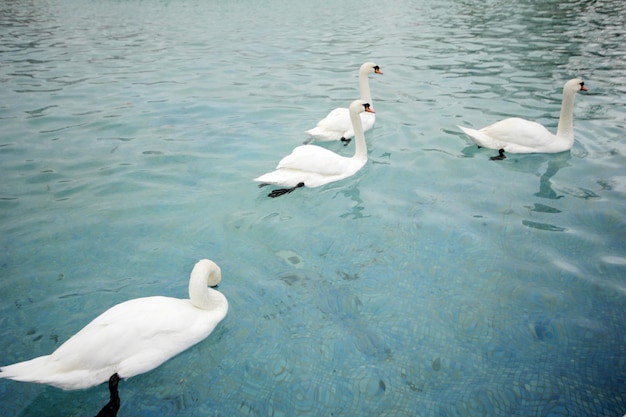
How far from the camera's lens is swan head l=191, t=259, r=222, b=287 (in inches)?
151

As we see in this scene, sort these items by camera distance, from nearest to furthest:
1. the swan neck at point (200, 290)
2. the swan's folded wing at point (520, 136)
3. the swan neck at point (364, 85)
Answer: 1. the swan neck at point (200, 290)
2. the swan's folded wing at point (520, 136)
3. the swan neck at point (364, 85)

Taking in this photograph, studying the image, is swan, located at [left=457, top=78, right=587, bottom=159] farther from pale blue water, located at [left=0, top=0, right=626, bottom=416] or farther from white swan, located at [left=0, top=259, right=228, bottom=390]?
white swan, located at [left=0, top=259, right=228, bottom=390]

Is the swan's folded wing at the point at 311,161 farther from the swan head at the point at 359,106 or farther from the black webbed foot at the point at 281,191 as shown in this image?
the swan head at the point at 359,106

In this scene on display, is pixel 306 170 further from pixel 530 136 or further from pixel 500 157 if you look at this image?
pixel 530 136

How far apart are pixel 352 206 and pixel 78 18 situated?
2946 centimetres

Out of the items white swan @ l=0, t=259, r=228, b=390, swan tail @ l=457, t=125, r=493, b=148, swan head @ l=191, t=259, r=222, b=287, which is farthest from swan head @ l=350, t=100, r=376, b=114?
white swan @ l=0, t=259, r=228, b=390

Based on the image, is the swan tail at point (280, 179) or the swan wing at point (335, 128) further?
the swan wing at point (335, 128)

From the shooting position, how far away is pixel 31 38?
63.7ft

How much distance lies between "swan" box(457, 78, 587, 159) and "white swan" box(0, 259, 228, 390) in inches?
225

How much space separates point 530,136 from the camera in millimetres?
6910

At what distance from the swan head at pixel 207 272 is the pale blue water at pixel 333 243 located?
13.7 inches

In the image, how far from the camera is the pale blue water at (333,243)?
339cm

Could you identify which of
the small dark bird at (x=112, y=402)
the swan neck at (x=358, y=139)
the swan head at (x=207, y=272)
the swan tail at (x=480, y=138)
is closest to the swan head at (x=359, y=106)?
the swan neck at (x=358, y=139)

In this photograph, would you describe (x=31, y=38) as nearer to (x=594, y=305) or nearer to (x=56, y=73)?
(x=56, y=73)
